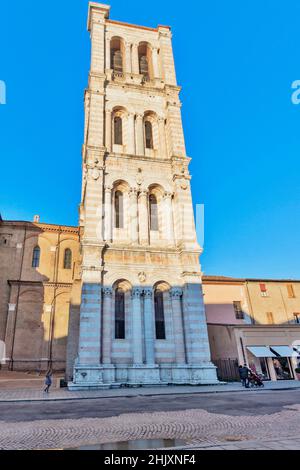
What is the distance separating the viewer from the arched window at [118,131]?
2586 centimetres

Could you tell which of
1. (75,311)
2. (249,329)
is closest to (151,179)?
(75,311)

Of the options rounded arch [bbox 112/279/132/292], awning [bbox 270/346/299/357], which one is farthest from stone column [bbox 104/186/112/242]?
awning [bbox 270/346/299/357]

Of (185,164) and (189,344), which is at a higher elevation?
(185,164)

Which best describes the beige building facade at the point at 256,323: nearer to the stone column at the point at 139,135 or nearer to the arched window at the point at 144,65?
the stone column at the point at 139,135

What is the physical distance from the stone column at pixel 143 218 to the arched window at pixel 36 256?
18078mm

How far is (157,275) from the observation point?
21.0m

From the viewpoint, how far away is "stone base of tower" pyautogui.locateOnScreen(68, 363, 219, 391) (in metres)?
17.1

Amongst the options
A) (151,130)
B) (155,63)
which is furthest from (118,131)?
(155,63)

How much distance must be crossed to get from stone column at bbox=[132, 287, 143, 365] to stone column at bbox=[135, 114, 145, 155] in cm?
1169

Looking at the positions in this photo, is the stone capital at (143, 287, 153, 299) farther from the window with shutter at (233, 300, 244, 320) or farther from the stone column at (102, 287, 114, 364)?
the window with shutter at (233, 300, 244, 320)

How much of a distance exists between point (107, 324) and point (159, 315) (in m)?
3.61

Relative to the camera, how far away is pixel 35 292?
33.0 meters

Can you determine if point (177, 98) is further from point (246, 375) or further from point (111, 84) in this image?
point (246, 375)
